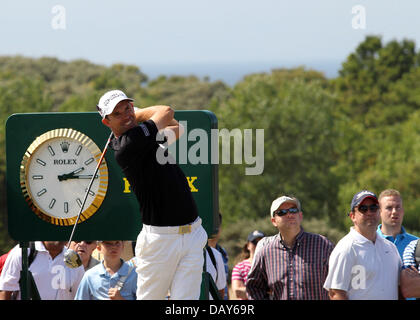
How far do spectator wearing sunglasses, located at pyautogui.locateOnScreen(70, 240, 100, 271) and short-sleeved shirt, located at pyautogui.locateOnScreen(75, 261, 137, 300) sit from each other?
844 mm

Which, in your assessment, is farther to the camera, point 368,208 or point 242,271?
point 242,271

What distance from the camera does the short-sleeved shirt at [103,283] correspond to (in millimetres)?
6777

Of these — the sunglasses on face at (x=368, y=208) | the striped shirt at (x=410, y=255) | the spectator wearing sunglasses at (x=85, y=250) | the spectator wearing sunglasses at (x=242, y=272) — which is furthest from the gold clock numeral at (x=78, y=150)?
the spectator wearing sunglasses at (x=242, y=272)

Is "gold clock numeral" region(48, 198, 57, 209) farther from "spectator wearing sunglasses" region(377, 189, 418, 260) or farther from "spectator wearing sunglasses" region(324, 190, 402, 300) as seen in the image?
"spectator wearing sunglasses" region(377, 189, 418, 260)

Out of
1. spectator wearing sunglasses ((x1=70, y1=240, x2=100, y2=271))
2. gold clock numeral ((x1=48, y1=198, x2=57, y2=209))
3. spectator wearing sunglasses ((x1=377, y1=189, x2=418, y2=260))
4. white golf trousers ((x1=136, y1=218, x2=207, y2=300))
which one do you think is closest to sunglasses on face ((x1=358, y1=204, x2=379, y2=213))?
spectator wearing sunglasses ((x1=377, y1=189, x2=418, y2=260))

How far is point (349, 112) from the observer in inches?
2398

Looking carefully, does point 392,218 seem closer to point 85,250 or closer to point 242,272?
point 242,272

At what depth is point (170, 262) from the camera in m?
5.42

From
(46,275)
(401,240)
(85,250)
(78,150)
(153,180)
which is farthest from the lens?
(85,250)

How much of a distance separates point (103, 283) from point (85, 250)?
1.02 metres

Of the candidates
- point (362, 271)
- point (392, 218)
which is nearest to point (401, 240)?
point (392, 218)
